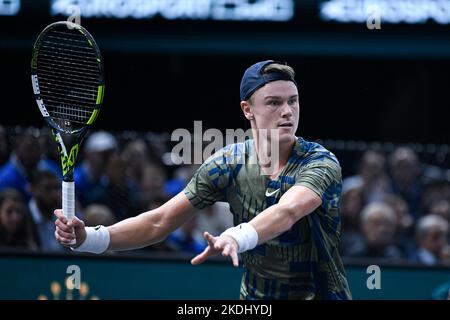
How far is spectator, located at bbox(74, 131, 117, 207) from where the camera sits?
893 cm

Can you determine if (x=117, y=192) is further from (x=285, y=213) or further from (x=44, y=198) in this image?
(x=285, y=213)

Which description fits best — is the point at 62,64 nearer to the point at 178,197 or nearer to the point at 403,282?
the point at 178,197

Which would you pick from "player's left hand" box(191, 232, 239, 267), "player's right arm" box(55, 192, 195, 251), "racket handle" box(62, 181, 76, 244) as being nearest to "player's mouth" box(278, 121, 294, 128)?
"player's right arm" box(55, 192, 195, 251)

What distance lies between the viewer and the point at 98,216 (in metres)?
8.68

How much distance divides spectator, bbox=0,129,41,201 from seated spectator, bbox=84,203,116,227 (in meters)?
0.49

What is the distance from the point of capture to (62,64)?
6891 mm

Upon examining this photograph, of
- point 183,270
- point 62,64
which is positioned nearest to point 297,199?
point 62,64

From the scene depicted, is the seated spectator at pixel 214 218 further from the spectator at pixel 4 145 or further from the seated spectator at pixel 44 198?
the spectator at pixel 4 145

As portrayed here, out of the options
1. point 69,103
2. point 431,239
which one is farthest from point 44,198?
point 431,239

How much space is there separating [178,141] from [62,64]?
2.41 m

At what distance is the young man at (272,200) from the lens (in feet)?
18.4

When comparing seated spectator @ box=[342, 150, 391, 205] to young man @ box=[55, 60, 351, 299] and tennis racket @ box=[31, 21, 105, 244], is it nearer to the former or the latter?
tennis racket @ box=[31, 21, 105, 244]
